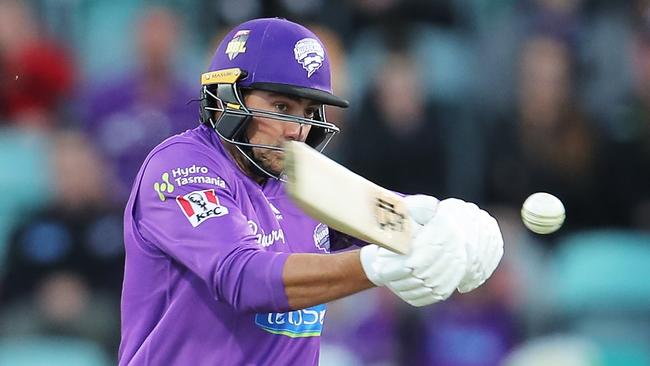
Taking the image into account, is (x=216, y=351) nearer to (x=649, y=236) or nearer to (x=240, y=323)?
(x=240, y=323)

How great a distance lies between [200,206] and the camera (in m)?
3.61

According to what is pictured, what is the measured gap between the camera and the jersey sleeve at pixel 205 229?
3.35m

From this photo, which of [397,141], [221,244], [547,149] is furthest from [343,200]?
[547,149]

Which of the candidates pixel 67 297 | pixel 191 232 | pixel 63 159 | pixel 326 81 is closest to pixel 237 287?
pixel 191 232

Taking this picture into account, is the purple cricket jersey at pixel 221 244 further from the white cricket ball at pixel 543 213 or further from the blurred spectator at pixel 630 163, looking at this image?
the blurred spectator at pixel 630 163

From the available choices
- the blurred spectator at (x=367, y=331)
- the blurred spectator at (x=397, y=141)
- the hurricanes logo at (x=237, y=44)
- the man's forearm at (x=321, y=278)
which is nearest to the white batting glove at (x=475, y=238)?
the man's forearm at (x=321, y=278)

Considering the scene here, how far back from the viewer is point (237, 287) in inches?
133

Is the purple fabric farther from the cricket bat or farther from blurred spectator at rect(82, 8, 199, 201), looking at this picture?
blurred spectator at rect(82, 8, 199, 201)

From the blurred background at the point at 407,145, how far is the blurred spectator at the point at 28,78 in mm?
14

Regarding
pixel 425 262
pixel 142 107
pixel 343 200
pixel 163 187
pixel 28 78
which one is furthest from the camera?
pixel 28 78

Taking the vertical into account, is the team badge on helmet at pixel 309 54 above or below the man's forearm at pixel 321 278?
above

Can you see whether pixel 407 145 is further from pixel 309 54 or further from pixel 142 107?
pixel 309 54

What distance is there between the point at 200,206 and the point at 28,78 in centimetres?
508

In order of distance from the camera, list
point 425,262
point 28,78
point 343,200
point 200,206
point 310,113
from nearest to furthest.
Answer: point 343,200
point 425,262
point 200,206
point 310,113
point 28,78
